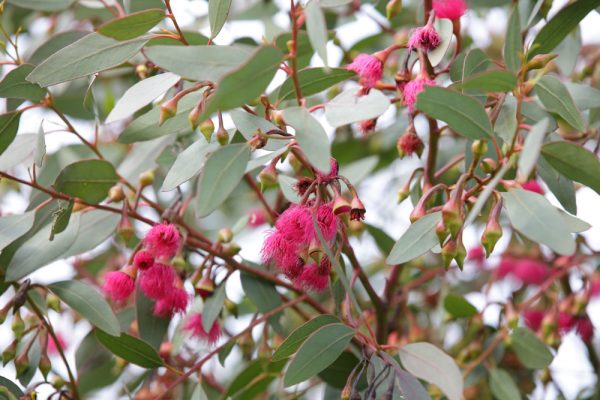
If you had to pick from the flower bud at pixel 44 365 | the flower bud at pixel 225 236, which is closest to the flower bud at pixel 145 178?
the flower bud at pixel 225 236

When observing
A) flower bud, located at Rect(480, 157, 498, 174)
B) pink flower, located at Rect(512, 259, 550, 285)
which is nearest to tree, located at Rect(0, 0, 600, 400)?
flower bud, located at Rect(480, 157, 498, 174)

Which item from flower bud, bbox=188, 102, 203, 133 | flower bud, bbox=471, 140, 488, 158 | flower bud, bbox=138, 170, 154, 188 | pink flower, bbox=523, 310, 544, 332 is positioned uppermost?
flower bud, bbox=188, 102, 203, 133

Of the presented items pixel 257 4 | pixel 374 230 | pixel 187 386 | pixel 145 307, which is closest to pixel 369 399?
pixel 145 307

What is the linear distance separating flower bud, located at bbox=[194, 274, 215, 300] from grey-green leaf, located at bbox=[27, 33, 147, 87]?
20.5 inches

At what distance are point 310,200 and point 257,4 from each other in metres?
1.23

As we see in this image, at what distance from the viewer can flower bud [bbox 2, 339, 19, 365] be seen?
164 centimetres

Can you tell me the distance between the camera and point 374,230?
6.98ft

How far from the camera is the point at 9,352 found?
5.41ft

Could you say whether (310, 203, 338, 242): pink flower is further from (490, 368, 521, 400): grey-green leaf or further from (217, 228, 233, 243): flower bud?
(490, 368, 521, 400): grey-green leaf

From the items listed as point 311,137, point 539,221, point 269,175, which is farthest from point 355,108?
point 539,221

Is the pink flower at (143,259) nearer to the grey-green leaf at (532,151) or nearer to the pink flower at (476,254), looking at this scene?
the grey-green leaf at (532,151)

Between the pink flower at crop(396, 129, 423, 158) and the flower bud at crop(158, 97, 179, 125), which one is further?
the pink flower at crop(396, 129, 423, 158)

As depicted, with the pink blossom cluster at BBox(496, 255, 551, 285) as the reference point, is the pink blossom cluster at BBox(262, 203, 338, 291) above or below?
above

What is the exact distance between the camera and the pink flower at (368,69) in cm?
142
